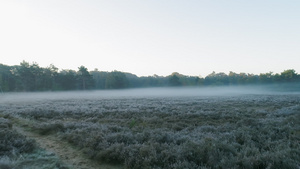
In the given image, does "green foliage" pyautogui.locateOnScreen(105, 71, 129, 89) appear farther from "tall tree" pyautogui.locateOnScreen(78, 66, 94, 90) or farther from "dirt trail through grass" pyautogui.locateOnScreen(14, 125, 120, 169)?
"dirt trail through grass" pyautogui.locateOnScreen(14, 125, 120, 169)

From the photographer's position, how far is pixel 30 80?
5919 centimetres

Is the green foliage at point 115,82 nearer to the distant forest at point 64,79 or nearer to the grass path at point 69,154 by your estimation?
the distant forest at point 64,79

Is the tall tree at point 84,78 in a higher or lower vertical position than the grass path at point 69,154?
higher

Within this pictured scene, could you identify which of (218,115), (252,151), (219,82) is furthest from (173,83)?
(252,151)

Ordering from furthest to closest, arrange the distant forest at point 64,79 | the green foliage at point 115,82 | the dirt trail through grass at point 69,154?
the green foliage at point 115,82 → the distant forest at point 64,79 → the dirt trail through grass at point 69,154

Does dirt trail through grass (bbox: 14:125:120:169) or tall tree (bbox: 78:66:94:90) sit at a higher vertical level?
tall tree (bbox: 78:66:94:90)

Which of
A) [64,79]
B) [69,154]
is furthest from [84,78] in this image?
[69,154]

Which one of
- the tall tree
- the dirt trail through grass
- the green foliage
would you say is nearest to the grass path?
the dirt trail through grass

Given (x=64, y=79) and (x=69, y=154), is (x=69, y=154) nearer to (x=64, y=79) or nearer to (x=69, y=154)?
(x=69, y=154)

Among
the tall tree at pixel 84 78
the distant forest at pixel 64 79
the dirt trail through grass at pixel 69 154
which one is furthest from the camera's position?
the tall tree at pixel 84 78

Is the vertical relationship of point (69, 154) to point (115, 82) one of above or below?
below

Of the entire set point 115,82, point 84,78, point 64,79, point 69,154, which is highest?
point 84,78

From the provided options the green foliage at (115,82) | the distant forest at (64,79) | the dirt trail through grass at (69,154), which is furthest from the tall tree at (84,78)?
the dirt trail through grass at (69,154)

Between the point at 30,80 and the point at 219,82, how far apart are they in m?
114
